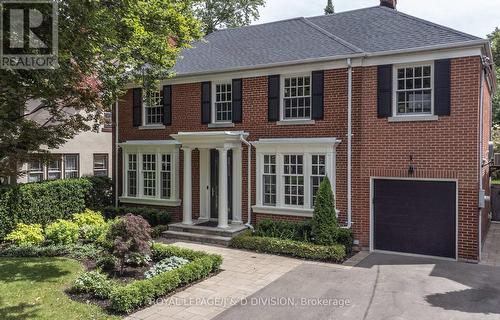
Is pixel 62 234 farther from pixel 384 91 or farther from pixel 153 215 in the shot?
pixel 384 91

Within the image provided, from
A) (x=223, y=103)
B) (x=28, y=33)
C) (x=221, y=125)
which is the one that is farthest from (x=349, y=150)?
(x=28, y=33)

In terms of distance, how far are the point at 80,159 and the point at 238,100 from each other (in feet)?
37.9

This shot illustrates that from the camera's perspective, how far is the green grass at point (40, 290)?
22.6ft

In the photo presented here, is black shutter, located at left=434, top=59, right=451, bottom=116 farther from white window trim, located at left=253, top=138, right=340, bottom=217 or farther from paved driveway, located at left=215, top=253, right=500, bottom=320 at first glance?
paved driveway, located at left=215, top=253, right=500, bottom=320

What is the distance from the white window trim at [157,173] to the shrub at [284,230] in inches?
158

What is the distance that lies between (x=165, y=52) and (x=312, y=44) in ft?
16.8

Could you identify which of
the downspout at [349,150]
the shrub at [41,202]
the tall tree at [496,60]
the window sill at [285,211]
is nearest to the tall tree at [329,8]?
A: the tall tree at [496,60]

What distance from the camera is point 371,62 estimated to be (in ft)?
37.5

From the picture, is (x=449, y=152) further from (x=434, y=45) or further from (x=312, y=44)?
(x=312, y=44)

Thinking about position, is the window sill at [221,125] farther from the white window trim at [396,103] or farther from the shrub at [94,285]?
the shrub at [94,285]

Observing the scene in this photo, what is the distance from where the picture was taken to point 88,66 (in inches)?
337

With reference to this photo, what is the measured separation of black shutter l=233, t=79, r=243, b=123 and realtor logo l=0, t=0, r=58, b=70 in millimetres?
7424

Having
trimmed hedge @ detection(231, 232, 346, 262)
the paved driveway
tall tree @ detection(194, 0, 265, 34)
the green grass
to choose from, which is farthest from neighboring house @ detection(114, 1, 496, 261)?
tall tree @ detection(194, 0, 265, 34)

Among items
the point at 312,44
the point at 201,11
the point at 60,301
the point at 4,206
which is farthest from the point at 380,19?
the point at 201,11
